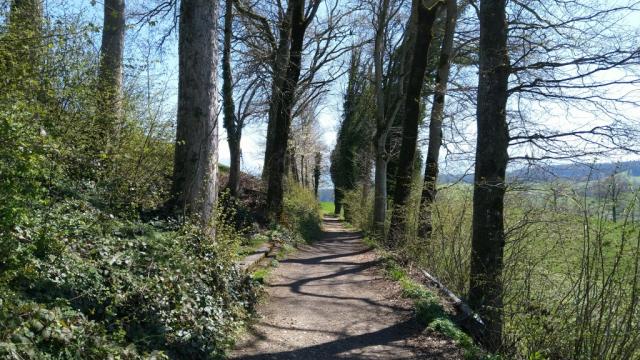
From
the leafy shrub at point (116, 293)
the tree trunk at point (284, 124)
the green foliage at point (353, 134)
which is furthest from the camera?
the green foliage at point (353, 134)

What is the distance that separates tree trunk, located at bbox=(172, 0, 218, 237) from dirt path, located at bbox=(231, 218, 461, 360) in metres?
1.98

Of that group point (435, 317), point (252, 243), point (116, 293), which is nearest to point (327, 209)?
point (252, 243)

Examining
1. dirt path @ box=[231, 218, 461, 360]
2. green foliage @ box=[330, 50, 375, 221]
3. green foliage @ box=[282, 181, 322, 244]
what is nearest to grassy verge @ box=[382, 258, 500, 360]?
dirt path @ box=[231, 218, 461, 360]

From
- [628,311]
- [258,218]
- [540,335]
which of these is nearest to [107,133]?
[540,335]

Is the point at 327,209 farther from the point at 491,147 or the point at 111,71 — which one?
the point at 491,147

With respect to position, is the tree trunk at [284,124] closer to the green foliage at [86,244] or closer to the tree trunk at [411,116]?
the tree trunk at [411,116]

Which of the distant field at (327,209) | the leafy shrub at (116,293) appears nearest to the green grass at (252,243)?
the leafy shrub at (116,293)

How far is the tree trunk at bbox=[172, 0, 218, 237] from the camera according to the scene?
7355mm

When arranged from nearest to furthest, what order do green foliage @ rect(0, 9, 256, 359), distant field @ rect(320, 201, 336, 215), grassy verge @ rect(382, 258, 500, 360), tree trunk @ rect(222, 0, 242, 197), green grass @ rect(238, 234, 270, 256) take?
green foliage @ rect(0, 9, 256, 359), grassy verge @ rect(382, 258, 500, 360), green grass @ rect(238, 234, 270, 256), tree trunk @ rect(222, 0, 242, 197), distant field @ rect(320, 201, 336, 215)

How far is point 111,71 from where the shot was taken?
9102mm

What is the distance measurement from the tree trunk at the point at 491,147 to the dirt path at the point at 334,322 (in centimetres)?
126

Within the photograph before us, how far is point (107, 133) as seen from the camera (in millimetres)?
7285

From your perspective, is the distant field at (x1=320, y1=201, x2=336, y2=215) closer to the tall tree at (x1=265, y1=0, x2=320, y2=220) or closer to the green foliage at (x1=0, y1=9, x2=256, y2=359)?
the tall tree at (x1=265, y1=0, x2=320, y2=220)

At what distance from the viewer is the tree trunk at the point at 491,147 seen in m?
6.95
